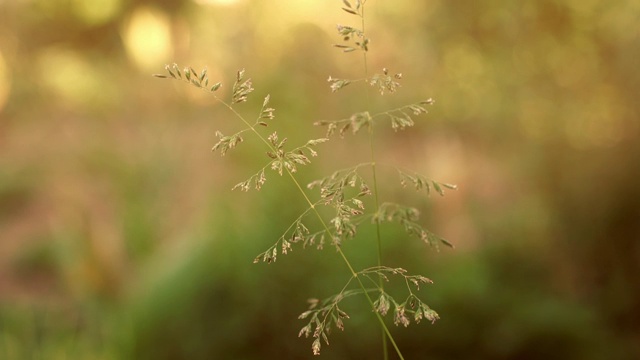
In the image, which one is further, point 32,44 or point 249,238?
point 32,44

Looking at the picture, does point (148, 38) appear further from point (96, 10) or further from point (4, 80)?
point (4, 80)

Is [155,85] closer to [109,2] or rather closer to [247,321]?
[109,2]

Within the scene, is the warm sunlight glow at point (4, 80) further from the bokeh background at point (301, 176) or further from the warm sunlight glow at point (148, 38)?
the warm sunlight glow at point (148, 38)

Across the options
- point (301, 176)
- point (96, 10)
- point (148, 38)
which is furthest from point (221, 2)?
point (301, 176)

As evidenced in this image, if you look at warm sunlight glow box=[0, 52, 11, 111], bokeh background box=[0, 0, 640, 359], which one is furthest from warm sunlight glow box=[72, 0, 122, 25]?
warm sunlight glow box=[0, 52, 11, 111]

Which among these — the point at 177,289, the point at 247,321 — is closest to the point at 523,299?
the point at 247,321

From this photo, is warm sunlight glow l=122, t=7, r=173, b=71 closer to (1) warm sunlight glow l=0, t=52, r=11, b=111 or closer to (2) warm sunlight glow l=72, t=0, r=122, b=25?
(2) warm sunlight glow l=72, t=0, r=122, b=25

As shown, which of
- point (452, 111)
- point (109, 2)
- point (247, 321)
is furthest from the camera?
point (109, 2)
